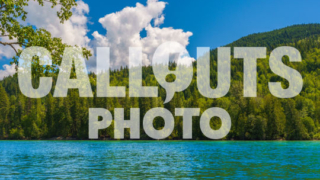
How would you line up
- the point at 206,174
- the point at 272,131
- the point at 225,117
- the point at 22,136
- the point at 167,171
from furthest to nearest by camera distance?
the point at 22,136, the point at 225,117, the point at 272,131, the point at 167,171, the point at 206,174

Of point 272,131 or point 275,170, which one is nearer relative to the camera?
point 275,170

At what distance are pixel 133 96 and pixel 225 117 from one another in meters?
47.3

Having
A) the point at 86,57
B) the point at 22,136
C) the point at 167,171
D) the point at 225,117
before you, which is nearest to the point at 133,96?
the point at 225,117

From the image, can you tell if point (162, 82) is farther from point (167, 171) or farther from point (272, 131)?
point (167, 171)

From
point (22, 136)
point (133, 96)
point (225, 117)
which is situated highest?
point (133, 96)

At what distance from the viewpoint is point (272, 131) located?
114000 millimetres

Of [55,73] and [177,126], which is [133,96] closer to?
[177,126]

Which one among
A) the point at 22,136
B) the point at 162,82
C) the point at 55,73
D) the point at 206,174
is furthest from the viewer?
the point at 162,82

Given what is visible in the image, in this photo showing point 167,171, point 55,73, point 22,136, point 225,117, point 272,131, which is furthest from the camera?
point 22,136

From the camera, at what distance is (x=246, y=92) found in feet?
421

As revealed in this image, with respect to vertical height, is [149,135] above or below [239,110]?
below

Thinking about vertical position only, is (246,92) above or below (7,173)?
above

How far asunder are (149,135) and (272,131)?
161ft

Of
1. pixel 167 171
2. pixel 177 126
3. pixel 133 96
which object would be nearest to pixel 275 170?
pixel 167 171
